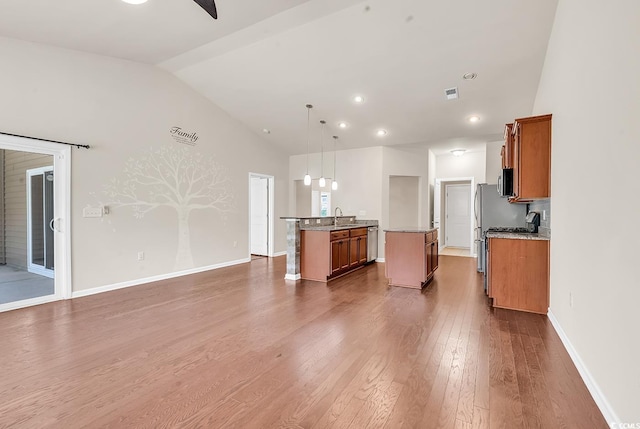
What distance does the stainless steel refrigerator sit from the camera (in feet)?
18.5

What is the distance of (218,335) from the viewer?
114 inches

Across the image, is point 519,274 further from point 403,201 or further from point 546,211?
point 403,201

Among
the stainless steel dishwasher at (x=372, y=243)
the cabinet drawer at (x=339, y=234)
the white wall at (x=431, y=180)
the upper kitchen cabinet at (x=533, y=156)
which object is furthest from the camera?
the white wall at (x=431, y=180)

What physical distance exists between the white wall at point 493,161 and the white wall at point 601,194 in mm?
4039

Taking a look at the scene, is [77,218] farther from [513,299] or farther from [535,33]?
[535,33]

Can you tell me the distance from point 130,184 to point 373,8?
4.22m

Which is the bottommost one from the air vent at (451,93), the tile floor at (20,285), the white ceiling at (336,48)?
the tile floor at (20,285)

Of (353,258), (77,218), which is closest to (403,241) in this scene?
(353,258)

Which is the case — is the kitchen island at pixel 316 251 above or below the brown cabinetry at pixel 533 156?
below

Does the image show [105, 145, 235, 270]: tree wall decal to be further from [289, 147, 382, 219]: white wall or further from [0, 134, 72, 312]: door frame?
[289, 147, 382, 219]: white wall

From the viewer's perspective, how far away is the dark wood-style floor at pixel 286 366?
69.3 inches

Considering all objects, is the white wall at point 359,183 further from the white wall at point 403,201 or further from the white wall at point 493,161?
the white wall at point 493,161

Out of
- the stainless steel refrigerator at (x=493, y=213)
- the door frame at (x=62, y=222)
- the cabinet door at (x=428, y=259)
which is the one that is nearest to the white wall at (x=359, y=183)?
the stainless steel refrigerator at (x=493, y=213)

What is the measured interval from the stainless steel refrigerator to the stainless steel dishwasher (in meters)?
2.08
